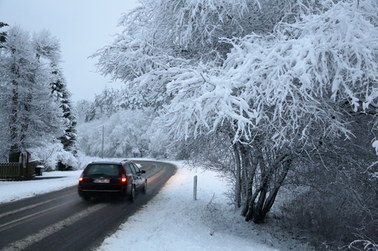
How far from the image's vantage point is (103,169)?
13898 mm

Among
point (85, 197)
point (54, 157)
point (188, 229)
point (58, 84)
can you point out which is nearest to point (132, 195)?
point (85, 197)

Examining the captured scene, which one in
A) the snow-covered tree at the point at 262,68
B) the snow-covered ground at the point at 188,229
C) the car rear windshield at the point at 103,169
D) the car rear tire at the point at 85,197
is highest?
the snow-covered tree at the point at 262,68

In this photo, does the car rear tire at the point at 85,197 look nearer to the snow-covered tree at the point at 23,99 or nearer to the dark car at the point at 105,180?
the dark car at the point at 105,180

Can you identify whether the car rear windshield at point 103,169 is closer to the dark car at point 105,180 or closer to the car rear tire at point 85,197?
the dark car at point 105,180

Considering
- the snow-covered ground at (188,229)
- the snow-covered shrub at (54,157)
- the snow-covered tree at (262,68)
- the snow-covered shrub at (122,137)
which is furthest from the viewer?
the snow-covered shrub at (122,137)

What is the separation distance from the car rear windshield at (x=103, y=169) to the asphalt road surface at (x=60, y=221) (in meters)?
1.07

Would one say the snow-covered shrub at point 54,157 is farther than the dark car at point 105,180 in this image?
Yes

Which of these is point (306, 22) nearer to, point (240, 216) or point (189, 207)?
point (240, 216)

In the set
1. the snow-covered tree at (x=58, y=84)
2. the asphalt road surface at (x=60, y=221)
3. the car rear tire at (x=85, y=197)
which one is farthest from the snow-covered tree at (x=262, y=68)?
the snow-covered tree at (x=58, y=84)

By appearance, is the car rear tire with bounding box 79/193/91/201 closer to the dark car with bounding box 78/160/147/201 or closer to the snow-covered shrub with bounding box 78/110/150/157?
the dark car with bounding box 78/160/147/201

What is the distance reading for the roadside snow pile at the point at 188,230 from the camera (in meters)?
7.79

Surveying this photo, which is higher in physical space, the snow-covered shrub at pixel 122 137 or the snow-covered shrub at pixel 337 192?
the snow-covered shrub at pixel 122 137

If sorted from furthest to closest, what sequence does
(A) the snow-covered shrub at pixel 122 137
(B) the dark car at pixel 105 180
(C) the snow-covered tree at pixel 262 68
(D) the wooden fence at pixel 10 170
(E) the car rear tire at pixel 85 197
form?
(A) the snow-covered shrub at pixel 122 137, (D) the wooden fence at pixel 10 170, (E) the car rear tire at pixel 85 197, (B) the dark car at pixel 105 180, (C) the snow-covered tree at pixel 262 68

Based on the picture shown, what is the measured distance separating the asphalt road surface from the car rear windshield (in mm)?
1068
